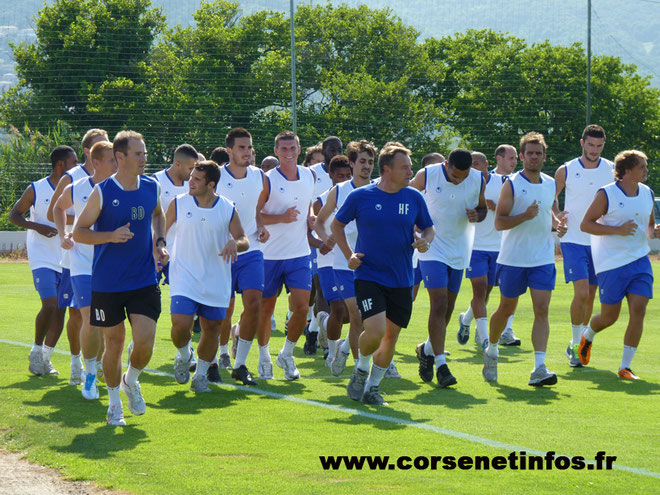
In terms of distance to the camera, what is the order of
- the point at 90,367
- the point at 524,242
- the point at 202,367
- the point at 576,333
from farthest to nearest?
the point at 576,333, the point at 524,242, the point at 202,367, the point at 90,367

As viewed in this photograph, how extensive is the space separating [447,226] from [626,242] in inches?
69.1

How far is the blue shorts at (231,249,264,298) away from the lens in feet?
31.0

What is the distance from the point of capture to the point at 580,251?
11.1m

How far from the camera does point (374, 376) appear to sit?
27.2ft

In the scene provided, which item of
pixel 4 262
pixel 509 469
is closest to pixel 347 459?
pixel 509 469

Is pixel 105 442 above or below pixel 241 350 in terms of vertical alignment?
below

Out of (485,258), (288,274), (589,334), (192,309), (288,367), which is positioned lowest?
(288,367)

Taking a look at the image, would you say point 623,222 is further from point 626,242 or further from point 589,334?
point 589,334

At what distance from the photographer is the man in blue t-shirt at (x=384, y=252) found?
8.09 meters

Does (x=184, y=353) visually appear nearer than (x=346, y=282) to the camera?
Yes

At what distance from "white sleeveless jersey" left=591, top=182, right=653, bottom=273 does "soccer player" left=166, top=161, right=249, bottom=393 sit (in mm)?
3666

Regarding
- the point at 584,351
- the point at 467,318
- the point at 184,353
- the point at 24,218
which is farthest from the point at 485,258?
the point at 24,218

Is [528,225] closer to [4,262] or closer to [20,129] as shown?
[4,262]

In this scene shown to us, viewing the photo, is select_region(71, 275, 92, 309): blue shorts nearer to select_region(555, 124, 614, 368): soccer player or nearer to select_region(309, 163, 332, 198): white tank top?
select_region(309, 163, 332, 198): white tank top
